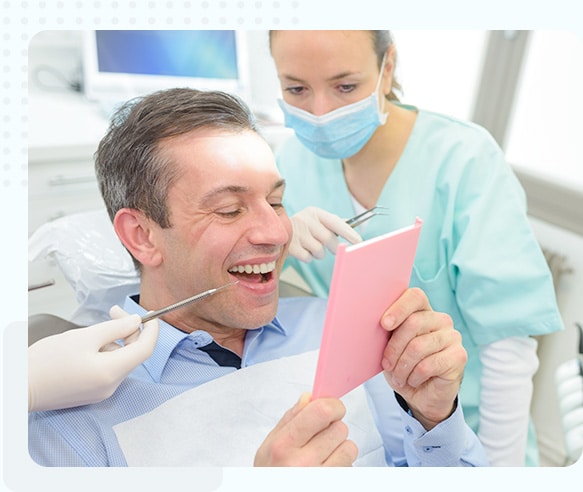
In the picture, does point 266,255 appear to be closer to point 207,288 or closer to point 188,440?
point 207,288

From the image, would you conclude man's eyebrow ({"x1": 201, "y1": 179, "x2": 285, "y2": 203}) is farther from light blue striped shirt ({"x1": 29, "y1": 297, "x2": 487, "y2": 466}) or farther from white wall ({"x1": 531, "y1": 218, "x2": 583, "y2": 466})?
white wall ({"x1": 531, "y1": 218, "x2": 583, "y2": 466})

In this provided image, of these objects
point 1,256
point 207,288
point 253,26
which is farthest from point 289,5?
point 1,256

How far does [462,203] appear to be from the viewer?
110cm

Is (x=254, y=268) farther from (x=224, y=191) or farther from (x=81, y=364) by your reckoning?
(x=81, y=364)

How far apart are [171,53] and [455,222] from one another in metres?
0.63

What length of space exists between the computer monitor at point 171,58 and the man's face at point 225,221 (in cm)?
16

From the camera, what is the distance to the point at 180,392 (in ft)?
3.08

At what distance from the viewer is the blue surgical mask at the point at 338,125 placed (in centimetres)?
105

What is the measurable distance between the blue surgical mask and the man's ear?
0.33m

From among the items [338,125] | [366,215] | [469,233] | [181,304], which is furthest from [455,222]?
[181,304]

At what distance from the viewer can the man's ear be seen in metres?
0.97

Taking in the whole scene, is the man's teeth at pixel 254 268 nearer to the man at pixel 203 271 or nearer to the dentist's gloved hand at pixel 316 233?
the man at pixel 203 271

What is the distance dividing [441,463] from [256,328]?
0.38m

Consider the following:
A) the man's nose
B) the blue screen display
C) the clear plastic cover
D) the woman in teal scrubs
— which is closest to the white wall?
the woman in teal scrubs
